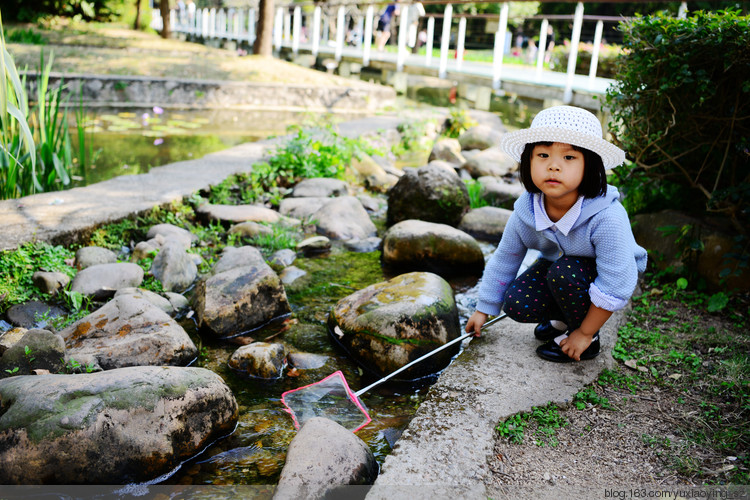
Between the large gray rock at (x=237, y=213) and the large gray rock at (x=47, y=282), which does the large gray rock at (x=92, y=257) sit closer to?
the large gray rock at (x=47, y=282)

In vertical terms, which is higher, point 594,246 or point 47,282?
point 594,246

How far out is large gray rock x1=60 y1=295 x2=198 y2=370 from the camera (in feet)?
7.79

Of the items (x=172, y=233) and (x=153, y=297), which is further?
(x=172, y=233)

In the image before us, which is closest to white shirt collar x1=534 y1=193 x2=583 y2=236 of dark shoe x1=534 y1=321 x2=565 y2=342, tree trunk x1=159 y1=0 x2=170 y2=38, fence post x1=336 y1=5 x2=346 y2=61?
dark shoe x1=534 y1=321 x2=565 y2=342

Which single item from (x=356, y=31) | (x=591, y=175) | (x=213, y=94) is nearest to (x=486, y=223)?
(x=591, y=175)

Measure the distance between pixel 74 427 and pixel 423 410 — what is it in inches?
43.1

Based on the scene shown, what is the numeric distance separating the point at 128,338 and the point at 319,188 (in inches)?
113

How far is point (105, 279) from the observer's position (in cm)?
303

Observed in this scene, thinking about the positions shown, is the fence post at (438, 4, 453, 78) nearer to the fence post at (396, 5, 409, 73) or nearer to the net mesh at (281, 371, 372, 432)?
the fence post at (396, 5, 409, 73)

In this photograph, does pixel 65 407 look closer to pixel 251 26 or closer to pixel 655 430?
pixel 655 430

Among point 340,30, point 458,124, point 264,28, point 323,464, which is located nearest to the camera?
point 323,464

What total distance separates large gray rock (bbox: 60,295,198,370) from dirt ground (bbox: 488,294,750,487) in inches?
54.9

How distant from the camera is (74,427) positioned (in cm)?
177

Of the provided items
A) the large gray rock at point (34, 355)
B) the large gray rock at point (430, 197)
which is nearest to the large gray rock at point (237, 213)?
the large gray rock at point (430, 197)
